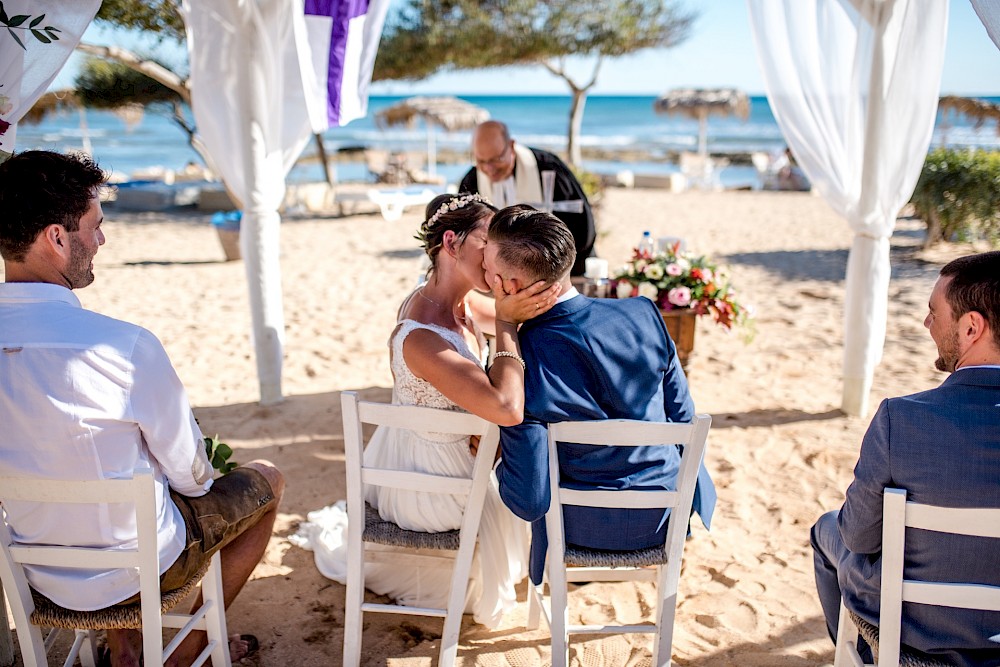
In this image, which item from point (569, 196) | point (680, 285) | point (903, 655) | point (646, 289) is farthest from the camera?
point (569, 196)

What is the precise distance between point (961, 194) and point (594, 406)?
8528 mm

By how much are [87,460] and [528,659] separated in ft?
5.20

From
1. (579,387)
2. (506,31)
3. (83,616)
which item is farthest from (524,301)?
(506,31)

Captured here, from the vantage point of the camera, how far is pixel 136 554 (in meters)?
1.91

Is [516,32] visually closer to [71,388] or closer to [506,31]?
[506,31]

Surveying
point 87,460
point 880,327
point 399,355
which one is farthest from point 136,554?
point 880,327

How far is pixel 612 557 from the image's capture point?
2383 mm

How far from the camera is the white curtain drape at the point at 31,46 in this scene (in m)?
2.91

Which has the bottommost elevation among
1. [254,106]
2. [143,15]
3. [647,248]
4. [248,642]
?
[248,642]

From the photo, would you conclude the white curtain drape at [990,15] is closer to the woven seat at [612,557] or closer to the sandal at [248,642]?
the woven seat at [612,557]

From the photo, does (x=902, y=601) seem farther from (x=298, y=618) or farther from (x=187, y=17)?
(x=187, y=17)

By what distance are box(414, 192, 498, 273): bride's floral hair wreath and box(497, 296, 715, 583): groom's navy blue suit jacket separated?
1.59 feet

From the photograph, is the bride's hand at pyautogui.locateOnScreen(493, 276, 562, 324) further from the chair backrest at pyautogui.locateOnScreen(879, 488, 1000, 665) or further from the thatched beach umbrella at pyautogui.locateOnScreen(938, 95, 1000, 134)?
the thatched beach umbrella at pyautogui.locateOnScreen(938, 95, 1000, 134)

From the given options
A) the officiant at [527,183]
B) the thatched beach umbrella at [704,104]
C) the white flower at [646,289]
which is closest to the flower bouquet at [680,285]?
the white flower at [646,289]
